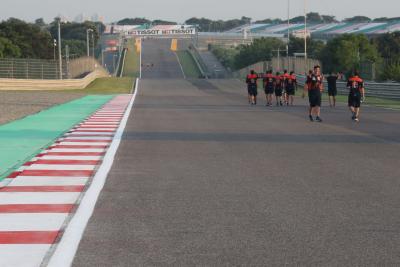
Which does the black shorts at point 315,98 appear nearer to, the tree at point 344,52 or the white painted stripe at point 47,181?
the white painted stripe at point 47,181

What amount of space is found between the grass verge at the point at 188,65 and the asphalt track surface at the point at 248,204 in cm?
9650

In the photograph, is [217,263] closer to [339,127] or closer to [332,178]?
[332,178]

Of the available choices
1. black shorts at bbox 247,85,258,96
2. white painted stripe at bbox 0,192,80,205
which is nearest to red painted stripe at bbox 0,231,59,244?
white painted stripe at bbox 0,192,80,205

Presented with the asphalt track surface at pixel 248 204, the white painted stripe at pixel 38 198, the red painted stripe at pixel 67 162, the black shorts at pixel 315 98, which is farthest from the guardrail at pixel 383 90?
the white painted stripe at pixel 38 198

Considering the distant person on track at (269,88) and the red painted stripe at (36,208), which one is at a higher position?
the distant person on track at (269,88)

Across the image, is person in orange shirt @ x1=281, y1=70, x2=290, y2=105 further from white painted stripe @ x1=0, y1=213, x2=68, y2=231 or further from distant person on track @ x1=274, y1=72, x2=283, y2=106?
white painted stripe @ x1=0, y1=213, x2=68, y2=231

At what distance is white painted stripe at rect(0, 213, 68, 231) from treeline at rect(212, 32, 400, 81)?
131ft

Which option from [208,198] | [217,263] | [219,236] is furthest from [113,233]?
[208,198]

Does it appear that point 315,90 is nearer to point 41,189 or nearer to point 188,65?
point 41,189

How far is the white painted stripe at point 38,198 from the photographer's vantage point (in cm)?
833

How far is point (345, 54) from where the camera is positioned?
77.4 meters

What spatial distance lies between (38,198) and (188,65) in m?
123

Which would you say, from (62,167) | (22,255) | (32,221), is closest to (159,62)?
(62,167)

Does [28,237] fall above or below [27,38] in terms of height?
below
